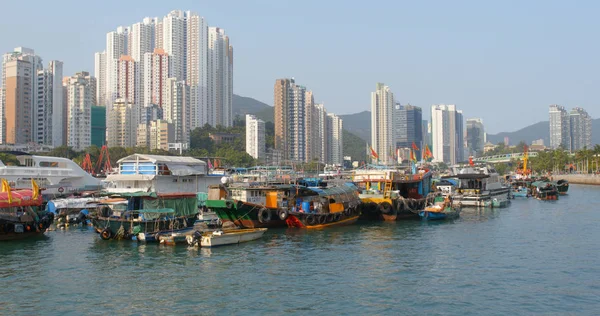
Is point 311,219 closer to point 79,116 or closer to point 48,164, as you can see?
point 48,164

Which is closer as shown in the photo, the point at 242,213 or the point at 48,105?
the point at 242,213

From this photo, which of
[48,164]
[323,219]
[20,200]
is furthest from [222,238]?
[48,164]

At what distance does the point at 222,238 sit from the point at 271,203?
7.41 m

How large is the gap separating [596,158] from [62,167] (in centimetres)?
10356

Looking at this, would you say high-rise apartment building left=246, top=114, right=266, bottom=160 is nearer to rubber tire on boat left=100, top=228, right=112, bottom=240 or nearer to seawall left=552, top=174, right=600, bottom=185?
seawall left=552, top=174, right=600, bottom=185

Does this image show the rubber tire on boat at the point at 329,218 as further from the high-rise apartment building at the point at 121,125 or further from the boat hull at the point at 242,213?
the high-rise apartment building at the point at 121,125

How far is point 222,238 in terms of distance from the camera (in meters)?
25.7

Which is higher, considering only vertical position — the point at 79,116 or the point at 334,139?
the point at 79,116

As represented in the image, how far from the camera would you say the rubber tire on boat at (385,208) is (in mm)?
37469

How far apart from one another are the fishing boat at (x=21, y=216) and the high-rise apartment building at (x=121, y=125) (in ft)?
291

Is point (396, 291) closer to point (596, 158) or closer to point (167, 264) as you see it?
point (167, 264)

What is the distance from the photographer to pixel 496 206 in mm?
49781

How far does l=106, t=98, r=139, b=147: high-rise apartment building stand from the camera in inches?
4535

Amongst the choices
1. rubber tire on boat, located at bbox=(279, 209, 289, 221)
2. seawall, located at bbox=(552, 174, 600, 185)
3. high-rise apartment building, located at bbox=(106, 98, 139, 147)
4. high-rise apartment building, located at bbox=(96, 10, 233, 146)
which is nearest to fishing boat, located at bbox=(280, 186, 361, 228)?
rubber tire on boat, located at bbox=(279, 209, 289, 221)
